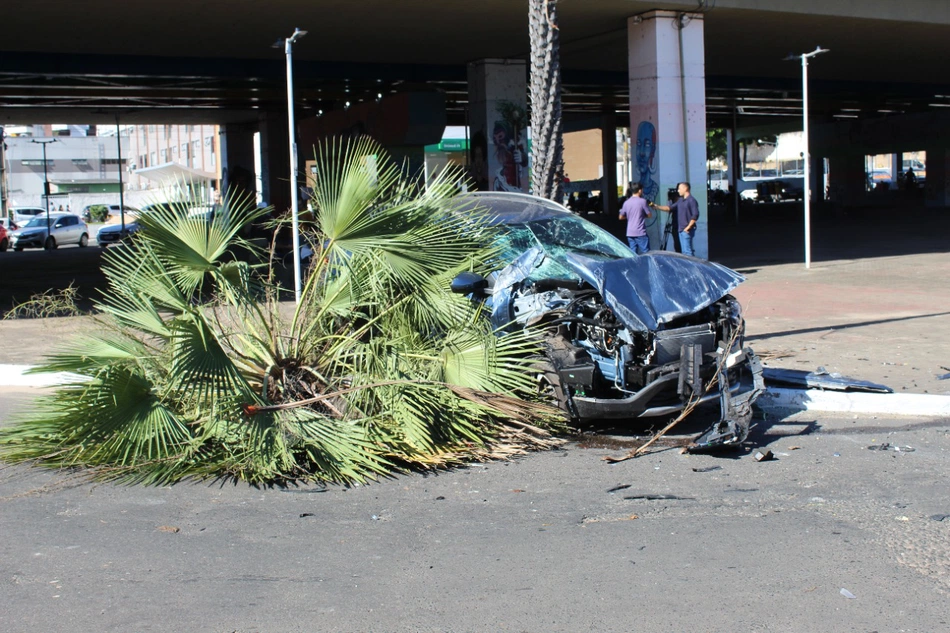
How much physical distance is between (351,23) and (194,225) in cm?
1512

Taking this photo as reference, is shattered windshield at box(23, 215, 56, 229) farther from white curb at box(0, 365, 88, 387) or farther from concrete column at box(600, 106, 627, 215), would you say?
white curb at box(0, 365, 88, 387)

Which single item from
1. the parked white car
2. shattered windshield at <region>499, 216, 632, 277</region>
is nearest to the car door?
the parked white car

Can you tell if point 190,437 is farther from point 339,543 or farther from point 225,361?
point 339,543

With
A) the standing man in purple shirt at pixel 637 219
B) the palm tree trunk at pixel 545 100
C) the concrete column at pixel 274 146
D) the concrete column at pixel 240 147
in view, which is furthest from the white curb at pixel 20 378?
the concrete column at pixel 240 147

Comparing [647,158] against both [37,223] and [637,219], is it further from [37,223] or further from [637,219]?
[37,223]

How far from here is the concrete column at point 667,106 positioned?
1947 cm

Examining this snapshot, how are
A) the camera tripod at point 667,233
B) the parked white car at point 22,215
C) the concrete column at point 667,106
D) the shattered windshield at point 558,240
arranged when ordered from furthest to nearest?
the parked white car at point 22,215, the concrete column at point 667,106, the camera tripod at point 667,233, the shattered windshield at point 558,240

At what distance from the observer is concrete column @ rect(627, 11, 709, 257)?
19.5m

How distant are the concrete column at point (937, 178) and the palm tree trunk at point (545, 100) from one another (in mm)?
40188

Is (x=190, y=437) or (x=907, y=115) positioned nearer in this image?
(x=190, y=437)

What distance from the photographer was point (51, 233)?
3869 cm

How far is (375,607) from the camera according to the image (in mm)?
4113

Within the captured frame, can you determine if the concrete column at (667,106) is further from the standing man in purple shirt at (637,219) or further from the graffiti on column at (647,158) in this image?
the standing man in purple shirt at (637,219)

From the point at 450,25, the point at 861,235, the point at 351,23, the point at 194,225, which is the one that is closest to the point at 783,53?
the point at 861,235
